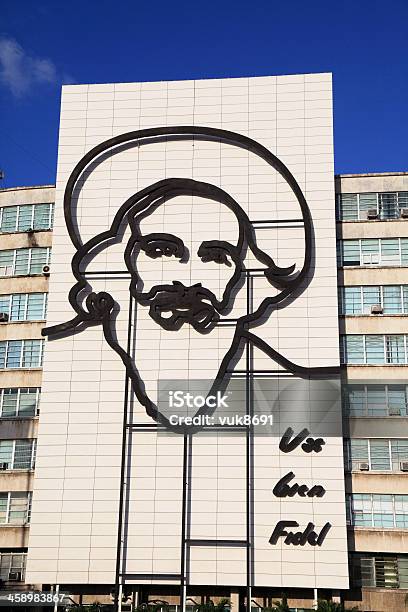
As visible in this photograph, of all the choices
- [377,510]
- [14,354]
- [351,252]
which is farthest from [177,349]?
[377,510]

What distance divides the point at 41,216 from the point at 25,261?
6.73ft

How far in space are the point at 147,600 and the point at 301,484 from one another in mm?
6656

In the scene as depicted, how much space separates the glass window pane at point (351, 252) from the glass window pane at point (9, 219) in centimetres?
1381

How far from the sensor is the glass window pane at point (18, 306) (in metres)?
31.0

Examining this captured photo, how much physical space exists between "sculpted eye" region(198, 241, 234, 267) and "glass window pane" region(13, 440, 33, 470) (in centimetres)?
986

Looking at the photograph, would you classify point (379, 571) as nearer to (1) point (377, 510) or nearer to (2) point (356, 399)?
(1) point (377, 510)

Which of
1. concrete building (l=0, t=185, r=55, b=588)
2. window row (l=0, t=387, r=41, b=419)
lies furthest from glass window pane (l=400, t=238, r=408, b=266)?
window row (l=0, t=387, r=41, b=419)

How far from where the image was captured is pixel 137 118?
30.4 meters

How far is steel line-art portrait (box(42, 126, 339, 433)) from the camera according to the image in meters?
27.0

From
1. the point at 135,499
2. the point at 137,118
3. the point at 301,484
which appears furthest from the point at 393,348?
the point at 137,118

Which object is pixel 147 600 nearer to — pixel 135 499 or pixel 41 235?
pixel 135 499

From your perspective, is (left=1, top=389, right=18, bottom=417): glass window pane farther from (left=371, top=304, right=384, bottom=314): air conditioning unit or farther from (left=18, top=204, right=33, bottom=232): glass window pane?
(left=371, top=304, right=384, bottom=314): air conditioning unit

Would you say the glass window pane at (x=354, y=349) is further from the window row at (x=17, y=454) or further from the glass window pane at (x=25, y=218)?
the glass window pane at (x=25, y=218)

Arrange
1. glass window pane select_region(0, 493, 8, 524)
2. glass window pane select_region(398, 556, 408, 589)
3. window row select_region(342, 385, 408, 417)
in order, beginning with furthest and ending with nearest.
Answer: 1. glass window pane select_region(0, 493, 8, 524)
2. window row select_region(342, 385, 408, 417)
3. glass window pane select_region(398, 556, 408, 589)
